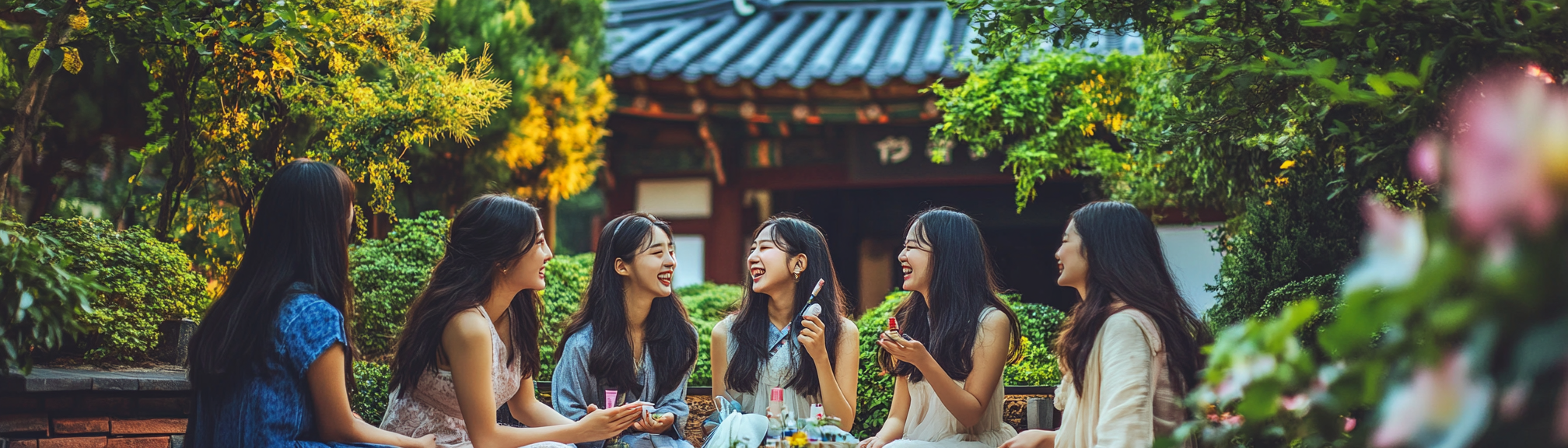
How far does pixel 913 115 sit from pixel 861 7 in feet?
9.31

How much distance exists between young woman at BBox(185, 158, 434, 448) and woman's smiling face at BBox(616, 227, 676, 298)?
4.44 feet

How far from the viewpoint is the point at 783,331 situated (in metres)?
4.17

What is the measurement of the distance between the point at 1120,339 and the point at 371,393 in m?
3.18

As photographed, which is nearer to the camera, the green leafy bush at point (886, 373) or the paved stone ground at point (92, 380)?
the paved stone ground at point (92, 380)

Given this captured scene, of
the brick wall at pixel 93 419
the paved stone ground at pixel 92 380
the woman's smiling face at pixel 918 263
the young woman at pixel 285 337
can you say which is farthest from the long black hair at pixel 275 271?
the woman's smiling face at pixel 918 263

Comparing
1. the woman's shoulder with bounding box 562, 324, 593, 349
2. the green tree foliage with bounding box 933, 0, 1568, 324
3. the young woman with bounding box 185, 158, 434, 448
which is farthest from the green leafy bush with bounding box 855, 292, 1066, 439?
the young woman with bounding box 185, 158, 434, 448

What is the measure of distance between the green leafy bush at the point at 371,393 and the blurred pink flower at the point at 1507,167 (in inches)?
165

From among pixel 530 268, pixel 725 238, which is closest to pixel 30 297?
pixel 530 268

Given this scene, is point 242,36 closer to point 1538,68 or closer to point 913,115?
point 1538,68

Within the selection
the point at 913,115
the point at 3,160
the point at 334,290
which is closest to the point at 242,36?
the point at 3,160

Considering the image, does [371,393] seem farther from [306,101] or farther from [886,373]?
[886,373]

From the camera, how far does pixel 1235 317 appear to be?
4238 mm

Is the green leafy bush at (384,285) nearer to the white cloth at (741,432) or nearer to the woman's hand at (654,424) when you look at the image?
the woman's hand at (654,424)

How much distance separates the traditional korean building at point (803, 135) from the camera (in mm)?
7902
